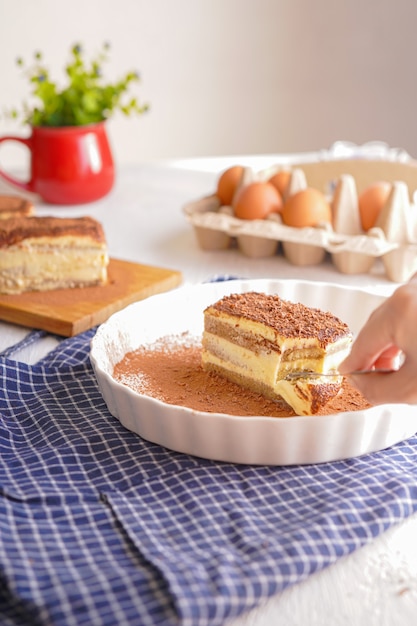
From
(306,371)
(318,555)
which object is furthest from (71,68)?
(318,555)

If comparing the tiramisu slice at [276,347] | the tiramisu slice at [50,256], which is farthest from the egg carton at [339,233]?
the tiramisu slice at [276,347]

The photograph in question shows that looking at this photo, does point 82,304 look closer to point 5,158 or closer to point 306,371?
point 306,371

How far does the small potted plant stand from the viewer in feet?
8.88

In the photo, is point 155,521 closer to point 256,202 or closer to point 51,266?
point 51,266

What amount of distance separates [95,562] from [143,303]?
76 centimetres

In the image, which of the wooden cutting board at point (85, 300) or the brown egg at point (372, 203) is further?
the brown egg at point (372, 203)

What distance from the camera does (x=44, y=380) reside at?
1606mm

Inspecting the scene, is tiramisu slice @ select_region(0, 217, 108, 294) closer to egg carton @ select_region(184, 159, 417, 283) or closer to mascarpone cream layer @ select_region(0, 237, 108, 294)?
mascarpone cream layer @ select_region(0, 237, 108, 294)

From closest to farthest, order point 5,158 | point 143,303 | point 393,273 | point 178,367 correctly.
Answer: point 178,367, point 143,303, point 393,273, point 5,158

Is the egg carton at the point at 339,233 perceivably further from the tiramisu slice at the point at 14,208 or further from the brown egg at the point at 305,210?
the tiramisu slice at the point at 14,208

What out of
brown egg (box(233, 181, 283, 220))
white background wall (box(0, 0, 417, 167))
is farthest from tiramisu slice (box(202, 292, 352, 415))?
white background wall (box(0, 0, 417, 167))

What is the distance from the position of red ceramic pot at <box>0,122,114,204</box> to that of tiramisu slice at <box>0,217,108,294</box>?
0.65m

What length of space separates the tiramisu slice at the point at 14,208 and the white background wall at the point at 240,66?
2232mm

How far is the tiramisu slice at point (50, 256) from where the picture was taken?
207 cm
